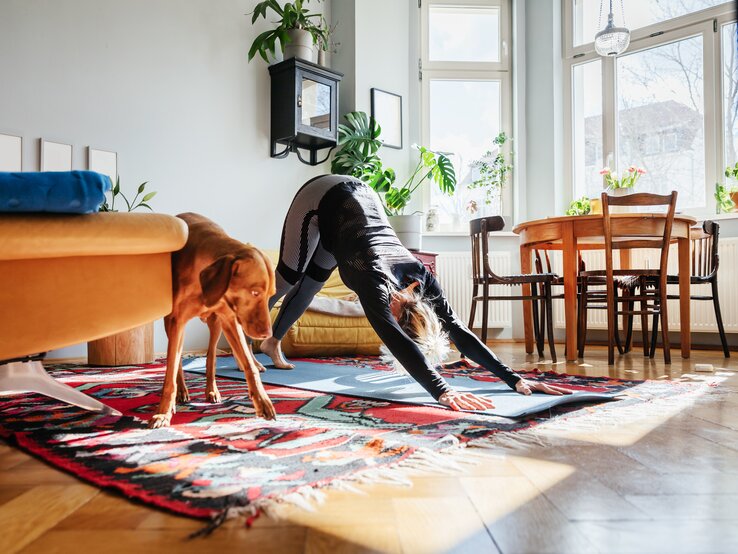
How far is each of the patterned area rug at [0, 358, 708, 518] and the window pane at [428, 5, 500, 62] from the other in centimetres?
383

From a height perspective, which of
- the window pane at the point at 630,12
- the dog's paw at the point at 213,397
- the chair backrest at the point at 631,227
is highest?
the window pane at the point at 630,12

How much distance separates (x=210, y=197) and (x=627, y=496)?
3.46m

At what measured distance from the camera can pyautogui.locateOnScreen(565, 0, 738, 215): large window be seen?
14.1 ft

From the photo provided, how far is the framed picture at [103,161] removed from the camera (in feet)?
11.0

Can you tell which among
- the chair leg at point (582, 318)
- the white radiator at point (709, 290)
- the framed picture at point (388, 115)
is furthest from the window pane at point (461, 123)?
the chair leg at point (582, 318)

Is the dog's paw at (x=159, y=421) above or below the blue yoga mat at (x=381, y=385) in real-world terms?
above

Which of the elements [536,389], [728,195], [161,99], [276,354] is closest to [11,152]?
[161,99]

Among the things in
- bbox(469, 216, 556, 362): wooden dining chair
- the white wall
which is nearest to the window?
the white wall

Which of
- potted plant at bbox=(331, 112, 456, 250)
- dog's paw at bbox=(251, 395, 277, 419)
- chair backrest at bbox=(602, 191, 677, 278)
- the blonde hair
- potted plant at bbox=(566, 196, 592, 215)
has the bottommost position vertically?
dog's paw at bbox=(251, 395, 277, 419)

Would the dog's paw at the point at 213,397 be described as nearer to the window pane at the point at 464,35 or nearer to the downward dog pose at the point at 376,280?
the downward dog pose at the point at 376,280

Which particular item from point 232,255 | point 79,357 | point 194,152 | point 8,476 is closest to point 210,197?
point 194,152

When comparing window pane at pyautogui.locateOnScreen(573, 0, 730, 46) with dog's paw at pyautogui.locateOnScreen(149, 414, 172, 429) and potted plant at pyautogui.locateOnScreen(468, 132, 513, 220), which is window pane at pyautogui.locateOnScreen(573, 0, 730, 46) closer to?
potted plant at pyautogui.locateOnScreen(468, 132, 513, 220)

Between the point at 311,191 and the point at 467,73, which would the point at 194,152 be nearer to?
the point at 311,191

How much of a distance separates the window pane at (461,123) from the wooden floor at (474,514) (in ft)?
13.2
